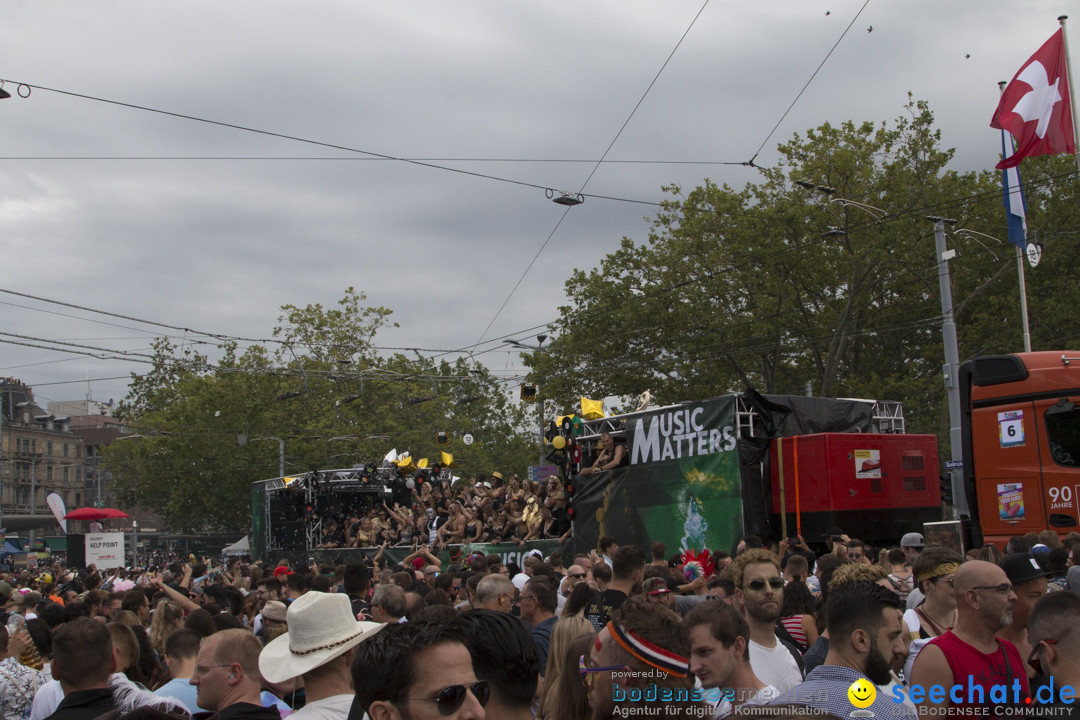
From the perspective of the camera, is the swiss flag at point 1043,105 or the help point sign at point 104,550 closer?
the swiss flag at point 1043,105

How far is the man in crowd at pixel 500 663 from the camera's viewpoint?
2.97m

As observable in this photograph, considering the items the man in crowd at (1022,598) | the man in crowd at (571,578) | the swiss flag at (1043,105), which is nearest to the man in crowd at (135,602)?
the man in crowd at (571,578)

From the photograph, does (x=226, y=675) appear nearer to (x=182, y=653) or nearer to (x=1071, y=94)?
(x=182, y=653)

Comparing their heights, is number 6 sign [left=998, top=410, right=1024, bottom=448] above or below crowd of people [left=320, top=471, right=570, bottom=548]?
above

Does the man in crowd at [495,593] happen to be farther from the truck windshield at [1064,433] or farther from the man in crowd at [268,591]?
the truck windshield at [1064,433]

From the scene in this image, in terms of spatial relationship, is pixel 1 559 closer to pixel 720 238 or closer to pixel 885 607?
pixel 720 238

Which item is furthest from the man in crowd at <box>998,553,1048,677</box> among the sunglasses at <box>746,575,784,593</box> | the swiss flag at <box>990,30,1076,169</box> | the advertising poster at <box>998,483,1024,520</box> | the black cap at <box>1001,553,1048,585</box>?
the swiss flag at <box>990,30,1076,169</box>

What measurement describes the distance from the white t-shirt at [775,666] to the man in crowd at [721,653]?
0.76 metres

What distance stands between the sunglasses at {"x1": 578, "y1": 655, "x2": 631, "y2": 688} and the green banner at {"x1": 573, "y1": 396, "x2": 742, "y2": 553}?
1076 centimetres

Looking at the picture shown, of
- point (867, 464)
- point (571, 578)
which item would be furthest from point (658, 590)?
point (867, 464)

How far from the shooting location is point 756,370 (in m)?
33.5

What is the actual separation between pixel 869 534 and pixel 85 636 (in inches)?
474

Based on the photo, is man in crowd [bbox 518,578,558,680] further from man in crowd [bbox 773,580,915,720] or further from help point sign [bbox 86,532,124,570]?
help point sign [bbox 86,532,124,570]

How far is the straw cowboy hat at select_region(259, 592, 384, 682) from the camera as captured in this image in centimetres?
409
